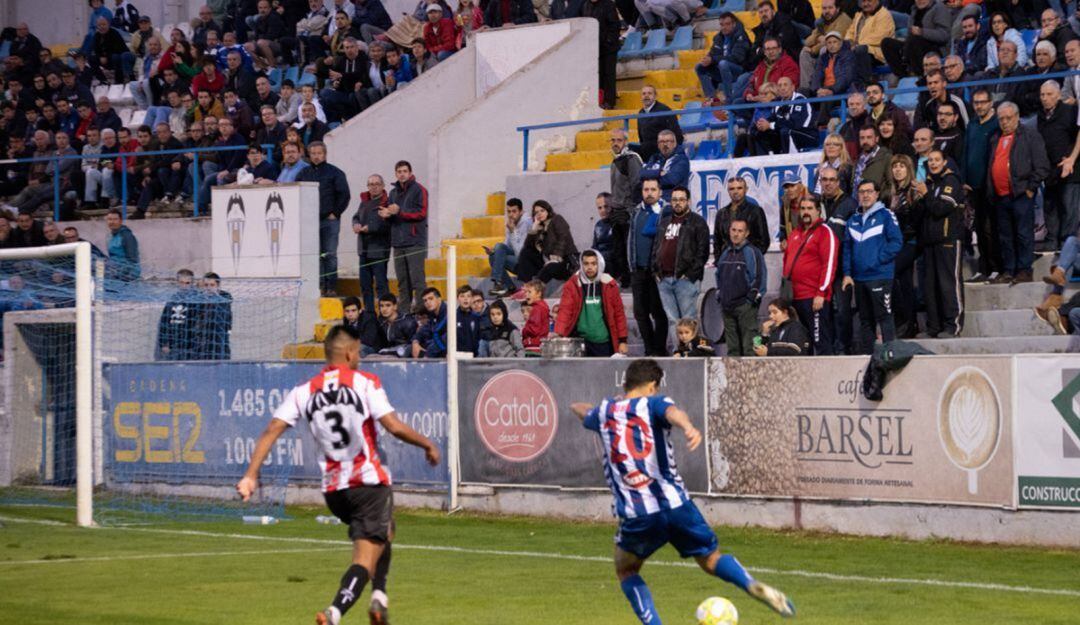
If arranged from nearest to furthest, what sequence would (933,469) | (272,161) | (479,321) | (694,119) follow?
1. (933,469)
2. (479,321)
3. (694,119)
4. (272,161)

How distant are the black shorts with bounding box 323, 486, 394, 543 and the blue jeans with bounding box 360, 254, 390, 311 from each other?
12.8 m

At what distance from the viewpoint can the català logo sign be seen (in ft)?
59.7

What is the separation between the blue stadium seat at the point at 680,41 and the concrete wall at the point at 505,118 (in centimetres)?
119

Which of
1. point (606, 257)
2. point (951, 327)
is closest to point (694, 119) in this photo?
point (606, 257)

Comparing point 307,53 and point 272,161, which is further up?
point 307,53

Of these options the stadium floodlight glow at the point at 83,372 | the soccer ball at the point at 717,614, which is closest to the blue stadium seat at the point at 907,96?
Answer: the stadium floodlight glow at the point at 83,372

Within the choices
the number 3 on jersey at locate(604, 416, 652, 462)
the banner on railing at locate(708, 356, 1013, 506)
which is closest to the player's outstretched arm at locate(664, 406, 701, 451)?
the number 3 on jersey at locate(604, 416, 652, 462)

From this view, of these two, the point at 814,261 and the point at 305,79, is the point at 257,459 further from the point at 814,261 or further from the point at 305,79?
the point at 305,79

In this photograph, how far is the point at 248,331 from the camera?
74.2ft

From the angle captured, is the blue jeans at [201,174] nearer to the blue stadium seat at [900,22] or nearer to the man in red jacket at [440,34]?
the man in red jacket at [440,34]

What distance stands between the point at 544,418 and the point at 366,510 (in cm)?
786

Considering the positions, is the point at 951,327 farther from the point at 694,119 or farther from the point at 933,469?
the point at 694,119

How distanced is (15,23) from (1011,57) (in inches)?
1116

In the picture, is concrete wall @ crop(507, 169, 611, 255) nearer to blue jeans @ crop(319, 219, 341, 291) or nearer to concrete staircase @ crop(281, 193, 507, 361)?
concrete staircase @ crop(281, 193, 507, 361)
